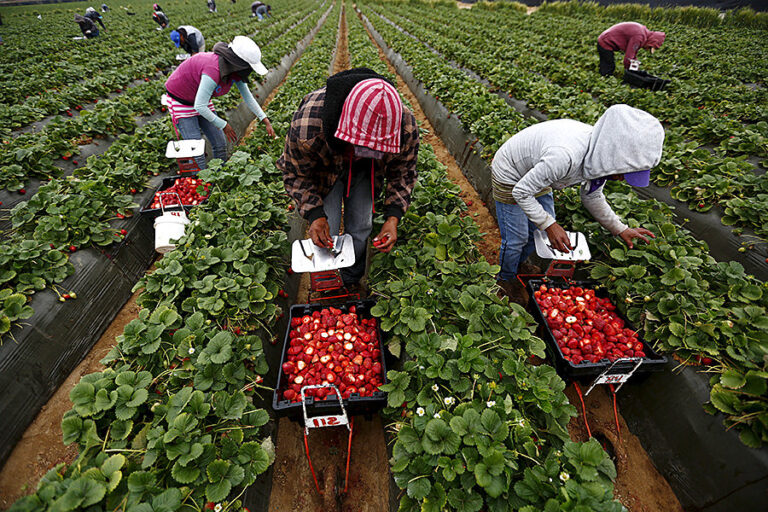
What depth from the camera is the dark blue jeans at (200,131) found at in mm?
4555

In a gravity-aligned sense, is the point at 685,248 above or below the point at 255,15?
below

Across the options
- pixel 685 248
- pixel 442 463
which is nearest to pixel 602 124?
pixel 685 248

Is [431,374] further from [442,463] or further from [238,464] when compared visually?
[238,464]

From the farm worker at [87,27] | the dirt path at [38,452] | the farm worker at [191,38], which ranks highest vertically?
the farm worker at [87,27]

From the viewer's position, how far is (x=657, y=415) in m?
2.53

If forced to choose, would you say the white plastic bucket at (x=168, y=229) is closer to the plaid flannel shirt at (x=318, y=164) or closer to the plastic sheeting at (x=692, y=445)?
the plaid flannel shirt at (x=318, y=164)

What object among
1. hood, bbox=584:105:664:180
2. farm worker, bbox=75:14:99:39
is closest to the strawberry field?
hood, bbox=584:105:664:180

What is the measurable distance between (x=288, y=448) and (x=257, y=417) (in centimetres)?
85

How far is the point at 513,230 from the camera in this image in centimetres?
335

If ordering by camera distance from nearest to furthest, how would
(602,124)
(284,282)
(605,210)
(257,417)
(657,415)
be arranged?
(257,417) → (602,124) → (657,415) → (605,210) → (284,282)

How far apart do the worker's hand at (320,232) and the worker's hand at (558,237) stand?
6.61 ft

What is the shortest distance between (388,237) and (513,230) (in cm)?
148

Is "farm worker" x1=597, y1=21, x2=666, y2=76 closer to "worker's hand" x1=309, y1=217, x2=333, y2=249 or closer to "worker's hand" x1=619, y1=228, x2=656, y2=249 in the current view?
"worker's hand" x1=619, y1=228, x2=656, y2=249

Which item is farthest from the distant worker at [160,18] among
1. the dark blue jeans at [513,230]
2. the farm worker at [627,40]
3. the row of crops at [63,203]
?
the dark blue jeans at [513,230]
